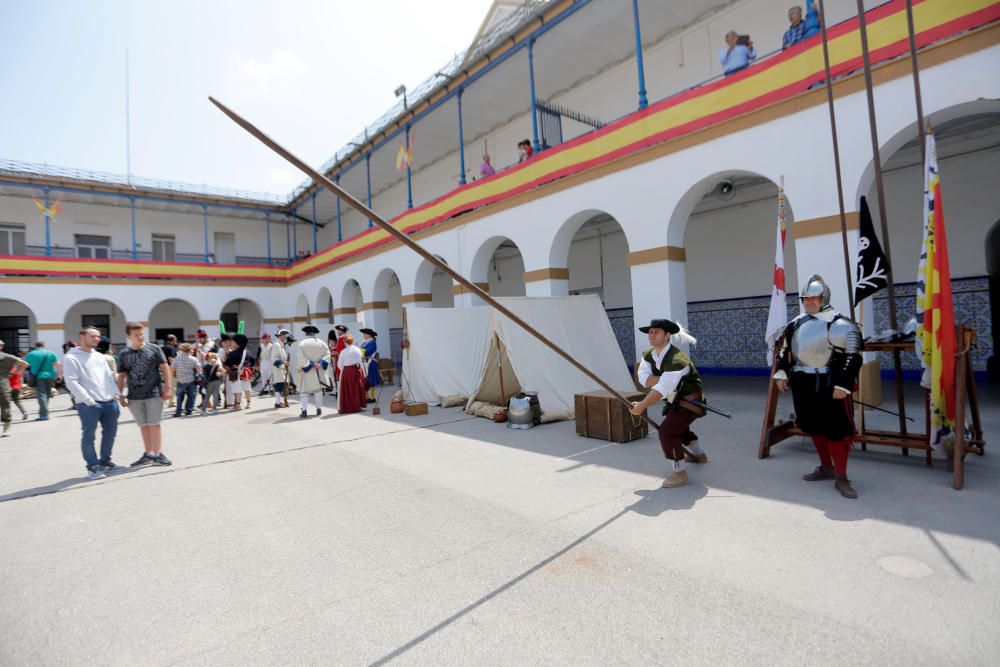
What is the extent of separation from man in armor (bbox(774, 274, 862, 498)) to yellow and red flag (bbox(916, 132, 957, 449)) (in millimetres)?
584

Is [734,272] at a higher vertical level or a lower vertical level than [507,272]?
lower

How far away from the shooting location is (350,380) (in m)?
8.68

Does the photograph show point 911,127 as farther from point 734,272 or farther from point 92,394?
point 92,394

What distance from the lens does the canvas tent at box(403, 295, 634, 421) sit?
7.26 metres

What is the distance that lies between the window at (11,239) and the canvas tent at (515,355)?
67.0 ft

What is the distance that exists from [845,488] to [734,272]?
813 cm

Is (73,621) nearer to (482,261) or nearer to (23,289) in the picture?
(482,261)

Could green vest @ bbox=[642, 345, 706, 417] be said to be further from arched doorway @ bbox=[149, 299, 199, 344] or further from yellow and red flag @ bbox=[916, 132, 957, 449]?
arched doorway @ bbox=[149, 299, 199, 344]

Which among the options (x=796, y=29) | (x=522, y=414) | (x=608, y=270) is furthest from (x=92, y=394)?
(x=608, y=270)

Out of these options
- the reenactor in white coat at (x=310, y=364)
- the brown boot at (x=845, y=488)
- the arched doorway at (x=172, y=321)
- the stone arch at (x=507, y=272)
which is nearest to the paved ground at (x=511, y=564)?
the brown boot at (x=845, y=488)

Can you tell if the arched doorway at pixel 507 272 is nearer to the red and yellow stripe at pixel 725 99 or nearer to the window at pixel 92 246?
the red and yellow stripe at pixel 725 99

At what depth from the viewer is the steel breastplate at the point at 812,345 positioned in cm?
373

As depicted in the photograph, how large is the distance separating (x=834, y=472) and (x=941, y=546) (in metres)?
1.15

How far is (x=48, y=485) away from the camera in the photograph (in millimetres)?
4953
